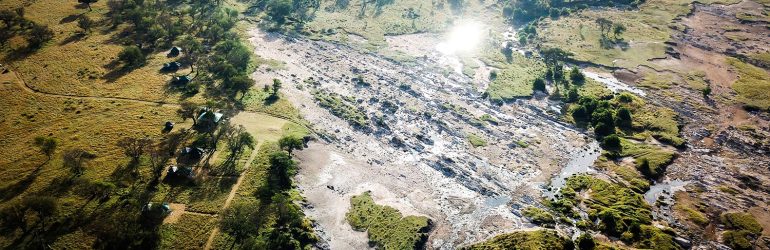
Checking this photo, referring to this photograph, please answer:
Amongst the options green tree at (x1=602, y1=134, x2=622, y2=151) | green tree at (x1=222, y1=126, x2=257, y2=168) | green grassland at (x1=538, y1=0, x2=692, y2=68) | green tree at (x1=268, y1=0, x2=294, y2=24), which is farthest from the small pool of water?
green tree at (x1=268, y1=0, x2=294, y2=24)

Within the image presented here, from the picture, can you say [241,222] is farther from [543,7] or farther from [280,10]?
[543,7]

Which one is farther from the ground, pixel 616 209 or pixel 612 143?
pixel 612 143

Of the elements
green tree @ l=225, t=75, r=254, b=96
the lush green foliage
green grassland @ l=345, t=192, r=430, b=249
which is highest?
green tree @ l=225, t=75, r=254, b=96

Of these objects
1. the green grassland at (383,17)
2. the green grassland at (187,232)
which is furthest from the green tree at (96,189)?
the green grassland at (383,17)

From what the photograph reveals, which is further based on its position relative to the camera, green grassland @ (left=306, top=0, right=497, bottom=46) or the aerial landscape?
green grassland @ (left=306, top=0, right=497, bottom=46)

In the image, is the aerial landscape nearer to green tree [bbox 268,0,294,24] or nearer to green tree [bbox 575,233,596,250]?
green tree [bbox 575,233,596,250]

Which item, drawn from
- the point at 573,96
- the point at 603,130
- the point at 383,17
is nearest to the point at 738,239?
the point at 603,130

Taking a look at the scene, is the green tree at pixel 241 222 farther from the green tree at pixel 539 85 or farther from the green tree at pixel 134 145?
the green tree at pixel 539 85
